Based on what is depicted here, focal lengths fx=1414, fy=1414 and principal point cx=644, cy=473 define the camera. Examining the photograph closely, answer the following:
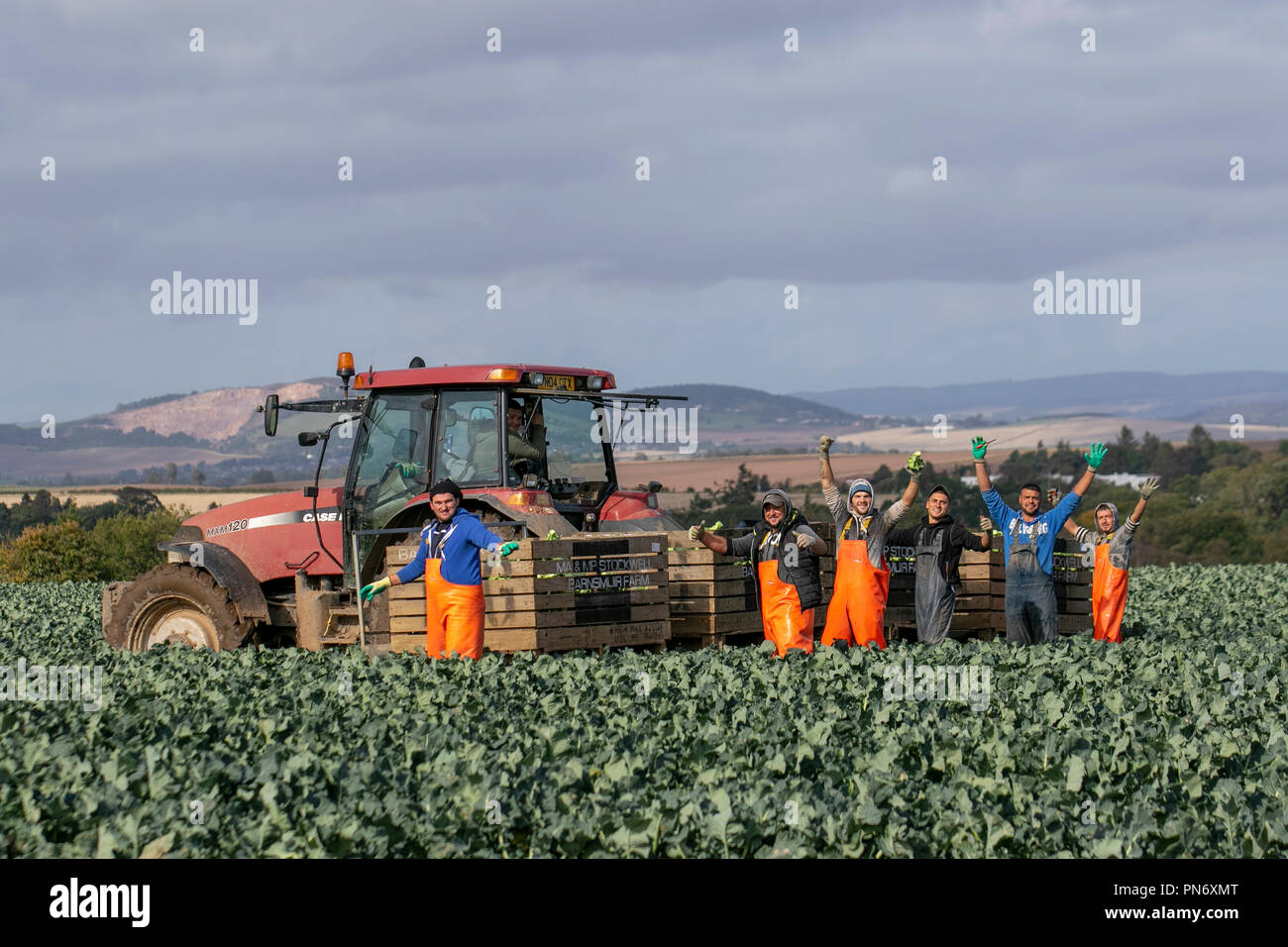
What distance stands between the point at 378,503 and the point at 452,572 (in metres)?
1.90

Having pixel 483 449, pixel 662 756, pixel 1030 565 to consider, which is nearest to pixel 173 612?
pixel 483 449

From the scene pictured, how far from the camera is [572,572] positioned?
10.7m

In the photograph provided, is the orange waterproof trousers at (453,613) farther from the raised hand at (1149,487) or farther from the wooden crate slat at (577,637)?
the raised hand at (1149,487)

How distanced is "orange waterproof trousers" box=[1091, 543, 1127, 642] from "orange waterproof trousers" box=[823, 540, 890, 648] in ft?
13.9

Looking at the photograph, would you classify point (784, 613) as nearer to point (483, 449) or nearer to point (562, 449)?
point (562, 449)

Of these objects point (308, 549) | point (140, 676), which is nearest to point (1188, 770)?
point (140, 676)

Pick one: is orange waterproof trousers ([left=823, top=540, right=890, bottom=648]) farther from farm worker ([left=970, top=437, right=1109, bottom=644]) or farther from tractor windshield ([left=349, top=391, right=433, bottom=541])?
tractor windshield ([left=349, top=391, right=433, bottom=541])

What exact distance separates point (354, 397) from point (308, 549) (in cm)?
148

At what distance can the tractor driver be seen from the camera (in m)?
11.3

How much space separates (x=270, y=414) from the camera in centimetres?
1147

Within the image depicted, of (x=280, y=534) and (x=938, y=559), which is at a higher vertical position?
(x=280, y=534)

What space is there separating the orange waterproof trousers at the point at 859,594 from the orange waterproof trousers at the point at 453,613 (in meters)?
2.77

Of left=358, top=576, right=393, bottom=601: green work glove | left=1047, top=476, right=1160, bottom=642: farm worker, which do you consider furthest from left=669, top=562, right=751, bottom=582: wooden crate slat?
left=1047, top=476, right=1160, bottom=642: farm worker
